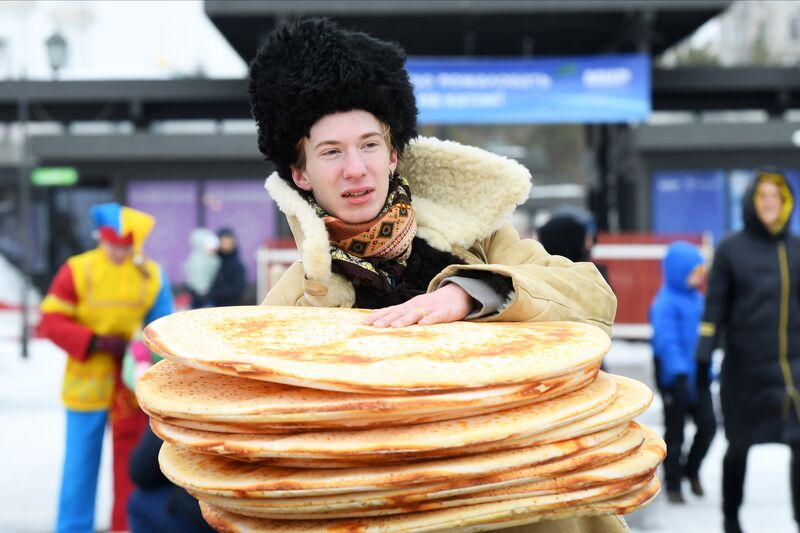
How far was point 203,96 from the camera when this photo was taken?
18.9m

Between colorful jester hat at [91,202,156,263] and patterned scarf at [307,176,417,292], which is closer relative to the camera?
patterned scarf at [307,176,417,292]

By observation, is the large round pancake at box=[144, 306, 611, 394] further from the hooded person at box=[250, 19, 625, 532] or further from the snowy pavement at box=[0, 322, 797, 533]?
the snowy pavement at box=[0, 322, 797, 533]

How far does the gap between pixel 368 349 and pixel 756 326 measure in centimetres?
445

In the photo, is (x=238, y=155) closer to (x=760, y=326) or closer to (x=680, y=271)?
(x=680, y=271)

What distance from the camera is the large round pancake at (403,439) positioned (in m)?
1.13

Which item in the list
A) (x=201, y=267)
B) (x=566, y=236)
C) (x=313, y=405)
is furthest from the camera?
(x=201, y=267)

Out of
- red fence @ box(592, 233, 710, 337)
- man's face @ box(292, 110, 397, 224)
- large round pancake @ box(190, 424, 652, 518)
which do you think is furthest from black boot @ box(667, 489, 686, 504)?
red fence @ box(592, 233, 710, 337)

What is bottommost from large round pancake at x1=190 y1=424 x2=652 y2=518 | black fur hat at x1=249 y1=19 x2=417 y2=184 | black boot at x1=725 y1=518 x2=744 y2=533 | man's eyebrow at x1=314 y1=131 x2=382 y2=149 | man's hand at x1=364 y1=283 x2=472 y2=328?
black boot at x1=725 y1=518 x2=744 y2=533

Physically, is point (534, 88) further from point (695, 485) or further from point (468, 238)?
point (468, 238)

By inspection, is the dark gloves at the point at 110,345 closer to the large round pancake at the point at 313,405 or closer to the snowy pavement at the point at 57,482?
the snowy pavement at the point at 57,482

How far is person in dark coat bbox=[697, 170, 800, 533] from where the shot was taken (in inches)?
199

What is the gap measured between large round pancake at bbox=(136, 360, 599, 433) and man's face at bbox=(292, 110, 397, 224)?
49 cm

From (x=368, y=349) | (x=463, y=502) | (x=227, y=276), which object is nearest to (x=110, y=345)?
(x=368, y=349)

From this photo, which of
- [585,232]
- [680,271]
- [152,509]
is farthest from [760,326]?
[152,509]
